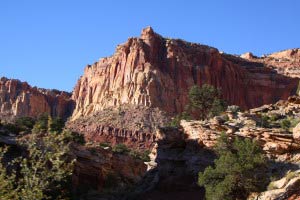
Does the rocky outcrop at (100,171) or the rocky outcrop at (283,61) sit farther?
the rocky outcrop at (283,61)

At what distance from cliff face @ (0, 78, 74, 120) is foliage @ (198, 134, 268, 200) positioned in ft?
373

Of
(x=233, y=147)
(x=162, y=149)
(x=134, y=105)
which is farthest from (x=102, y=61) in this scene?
(x=233, y=147)

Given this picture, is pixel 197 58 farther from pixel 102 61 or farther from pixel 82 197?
pixel 82 197

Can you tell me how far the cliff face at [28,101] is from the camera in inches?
6053

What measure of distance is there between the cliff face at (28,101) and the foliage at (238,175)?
113768 mm

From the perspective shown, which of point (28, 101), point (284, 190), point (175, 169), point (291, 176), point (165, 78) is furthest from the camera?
point (28, 101)

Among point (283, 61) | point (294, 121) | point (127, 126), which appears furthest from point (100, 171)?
point (283, 61)

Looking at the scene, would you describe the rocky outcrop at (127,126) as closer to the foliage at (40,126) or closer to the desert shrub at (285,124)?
the foliage at (40,126)

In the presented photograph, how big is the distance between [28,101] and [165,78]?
47.8 metres

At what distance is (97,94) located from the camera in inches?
5546

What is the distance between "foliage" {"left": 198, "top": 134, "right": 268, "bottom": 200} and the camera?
133 ft

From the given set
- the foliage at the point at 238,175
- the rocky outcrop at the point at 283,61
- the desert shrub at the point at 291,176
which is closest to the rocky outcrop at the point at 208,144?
the foliage at the point at 238,175

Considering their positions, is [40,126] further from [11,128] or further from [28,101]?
[28,101]

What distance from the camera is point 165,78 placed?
127812 mm
